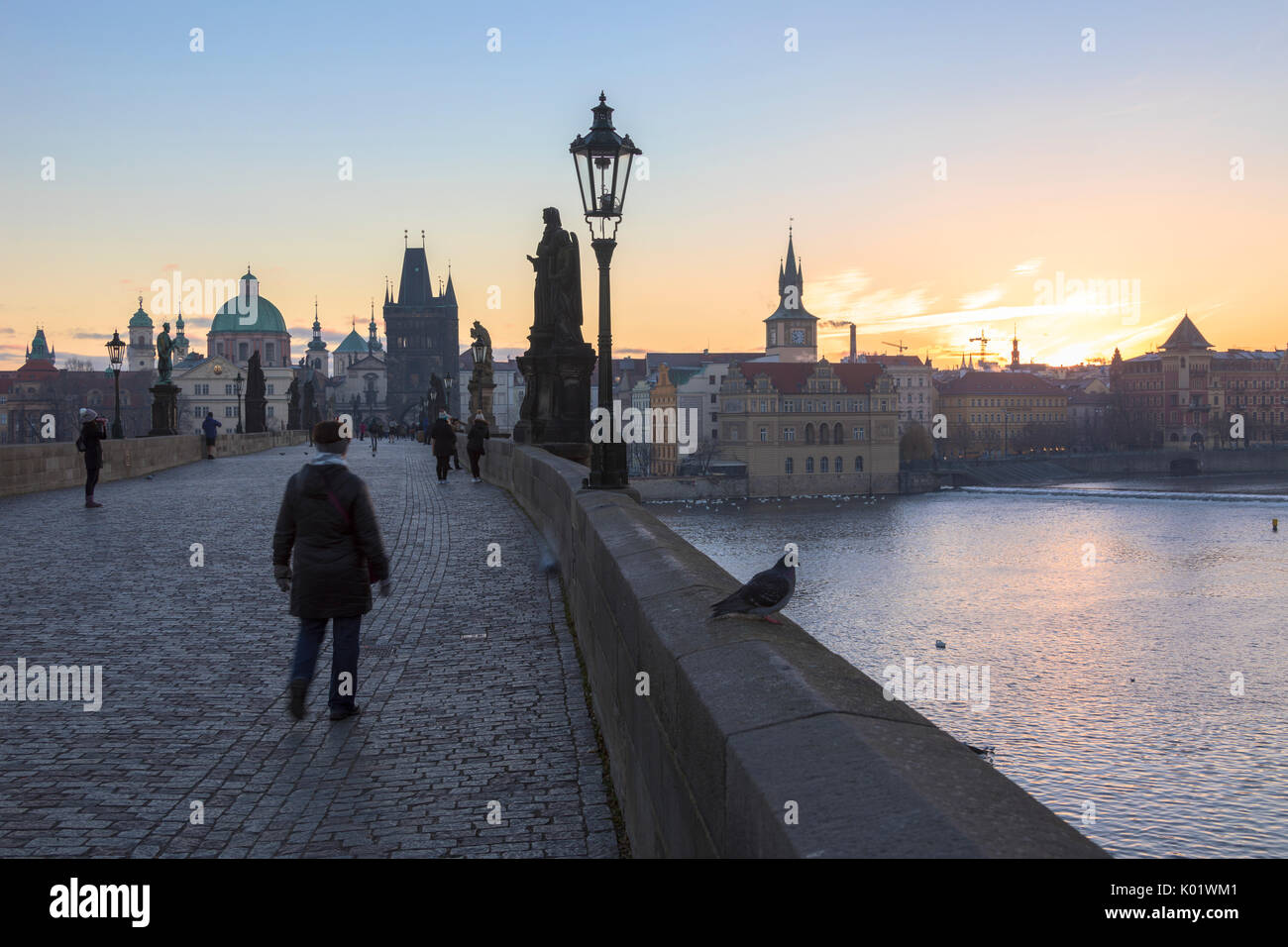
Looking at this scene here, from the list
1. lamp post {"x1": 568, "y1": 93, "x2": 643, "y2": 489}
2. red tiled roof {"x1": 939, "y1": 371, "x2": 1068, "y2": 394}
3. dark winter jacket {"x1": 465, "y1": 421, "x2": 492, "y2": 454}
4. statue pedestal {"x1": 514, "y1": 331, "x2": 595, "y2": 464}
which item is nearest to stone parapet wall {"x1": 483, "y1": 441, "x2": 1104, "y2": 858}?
lamp post {"x1": 568, "y1": 93, "x2": 643, "y2": 489}

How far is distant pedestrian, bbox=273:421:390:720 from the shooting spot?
617 centimetres

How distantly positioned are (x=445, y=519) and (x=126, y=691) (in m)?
9.76

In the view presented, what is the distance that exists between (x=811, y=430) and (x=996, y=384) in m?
47.2

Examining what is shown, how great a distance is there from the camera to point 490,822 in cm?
471

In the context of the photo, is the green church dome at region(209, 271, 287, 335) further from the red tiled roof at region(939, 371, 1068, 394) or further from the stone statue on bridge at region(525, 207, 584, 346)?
the stone statue on bridge at region(525, 207, 584, 346)

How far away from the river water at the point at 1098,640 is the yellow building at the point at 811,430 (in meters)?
32.0

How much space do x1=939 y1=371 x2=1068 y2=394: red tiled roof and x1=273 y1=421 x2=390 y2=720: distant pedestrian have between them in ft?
483


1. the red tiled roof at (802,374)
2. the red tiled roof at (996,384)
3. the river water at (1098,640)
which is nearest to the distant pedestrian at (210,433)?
the river water at (1098,640)

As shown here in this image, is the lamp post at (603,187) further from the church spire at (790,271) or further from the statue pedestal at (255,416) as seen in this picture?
the church spire at (790,271)

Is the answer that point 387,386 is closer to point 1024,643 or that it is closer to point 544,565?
point 1024,643

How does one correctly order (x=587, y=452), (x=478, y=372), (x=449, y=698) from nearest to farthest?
(x=449, y=698)
(x=587, y=452)
(x=478, y=372)
